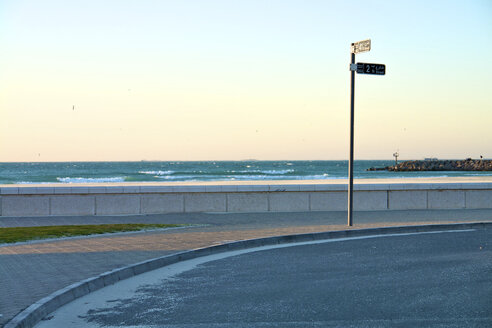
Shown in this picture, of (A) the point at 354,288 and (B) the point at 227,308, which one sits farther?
(A) the point at 354,288

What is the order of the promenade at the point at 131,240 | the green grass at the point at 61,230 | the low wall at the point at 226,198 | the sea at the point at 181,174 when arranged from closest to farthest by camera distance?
the promenade at the point at 131,240 < the green grass at the point at 61,230 < the low wall at the point at 226,198 < the sea at the point at 181,174

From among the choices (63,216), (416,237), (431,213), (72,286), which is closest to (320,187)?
(431,213)

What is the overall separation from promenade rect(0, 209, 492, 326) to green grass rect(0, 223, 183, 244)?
63 centimetres

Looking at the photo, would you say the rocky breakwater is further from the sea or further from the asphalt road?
the asphalt road

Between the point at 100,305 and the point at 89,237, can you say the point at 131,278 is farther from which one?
the point at 89,237

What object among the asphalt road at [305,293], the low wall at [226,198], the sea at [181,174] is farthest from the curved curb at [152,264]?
the sea at [181,174]

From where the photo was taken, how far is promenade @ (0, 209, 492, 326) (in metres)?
7.80

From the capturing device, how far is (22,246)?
11.1m

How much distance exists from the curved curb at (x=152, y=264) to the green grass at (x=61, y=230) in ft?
10.9

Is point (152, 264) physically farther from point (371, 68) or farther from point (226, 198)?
point (226, 198)

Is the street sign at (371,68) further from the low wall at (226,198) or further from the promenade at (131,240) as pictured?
the low wall at (226,198)

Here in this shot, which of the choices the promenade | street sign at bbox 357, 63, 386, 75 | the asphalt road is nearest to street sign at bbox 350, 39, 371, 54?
street sign at bbox 357, 63, 386, 75

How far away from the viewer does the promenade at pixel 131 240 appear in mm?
7801

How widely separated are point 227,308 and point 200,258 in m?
3.59
